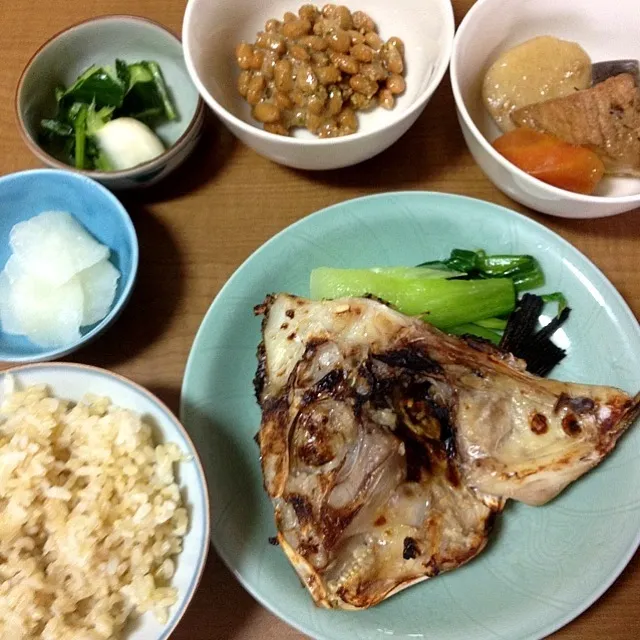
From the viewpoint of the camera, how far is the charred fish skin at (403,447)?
108 cm

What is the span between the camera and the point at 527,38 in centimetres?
147

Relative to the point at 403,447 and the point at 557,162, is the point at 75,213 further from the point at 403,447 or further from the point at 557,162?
the point at 557,162

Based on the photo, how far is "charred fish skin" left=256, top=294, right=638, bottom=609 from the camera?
1.08m

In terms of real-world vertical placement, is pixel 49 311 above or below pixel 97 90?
below

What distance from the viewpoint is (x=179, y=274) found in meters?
1.45

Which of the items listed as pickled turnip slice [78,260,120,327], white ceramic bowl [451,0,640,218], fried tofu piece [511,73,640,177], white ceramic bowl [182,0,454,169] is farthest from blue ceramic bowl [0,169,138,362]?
fried tofu piece [511,73,640,177]

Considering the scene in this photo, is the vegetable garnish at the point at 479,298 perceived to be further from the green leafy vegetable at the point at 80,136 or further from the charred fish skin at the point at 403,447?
the green leafy vegetable at the point at 80,136

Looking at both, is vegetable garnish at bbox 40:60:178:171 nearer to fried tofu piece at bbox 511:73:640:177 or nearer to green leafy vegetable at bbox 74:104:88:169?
green leafy vegetable at bbox 74:104:88:169

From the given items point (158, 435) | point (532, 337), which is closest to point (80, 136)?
point (158, 435)

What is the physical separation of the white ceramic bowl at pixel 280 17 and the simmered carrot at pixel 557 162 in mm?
234

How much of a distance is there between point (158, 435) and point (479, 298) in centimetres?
71

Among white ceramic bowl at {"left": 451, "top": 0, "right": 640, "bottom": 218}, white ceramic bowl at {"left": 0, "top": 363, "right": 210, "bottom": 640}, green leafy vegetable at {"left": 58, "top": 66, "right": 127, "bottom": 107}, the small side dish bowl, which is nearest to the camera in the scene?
white ceramic bowl at {"left": 0, "top": 363, "right": 210, "bottom": 640}

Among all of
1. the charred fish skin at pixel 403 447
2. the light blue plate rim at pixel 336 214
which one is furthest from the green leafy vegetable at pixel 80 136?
the charred fish skin at pixel 403 447

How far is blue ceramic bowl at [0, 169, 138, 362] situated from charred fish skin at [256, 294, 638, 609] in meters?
0.43
